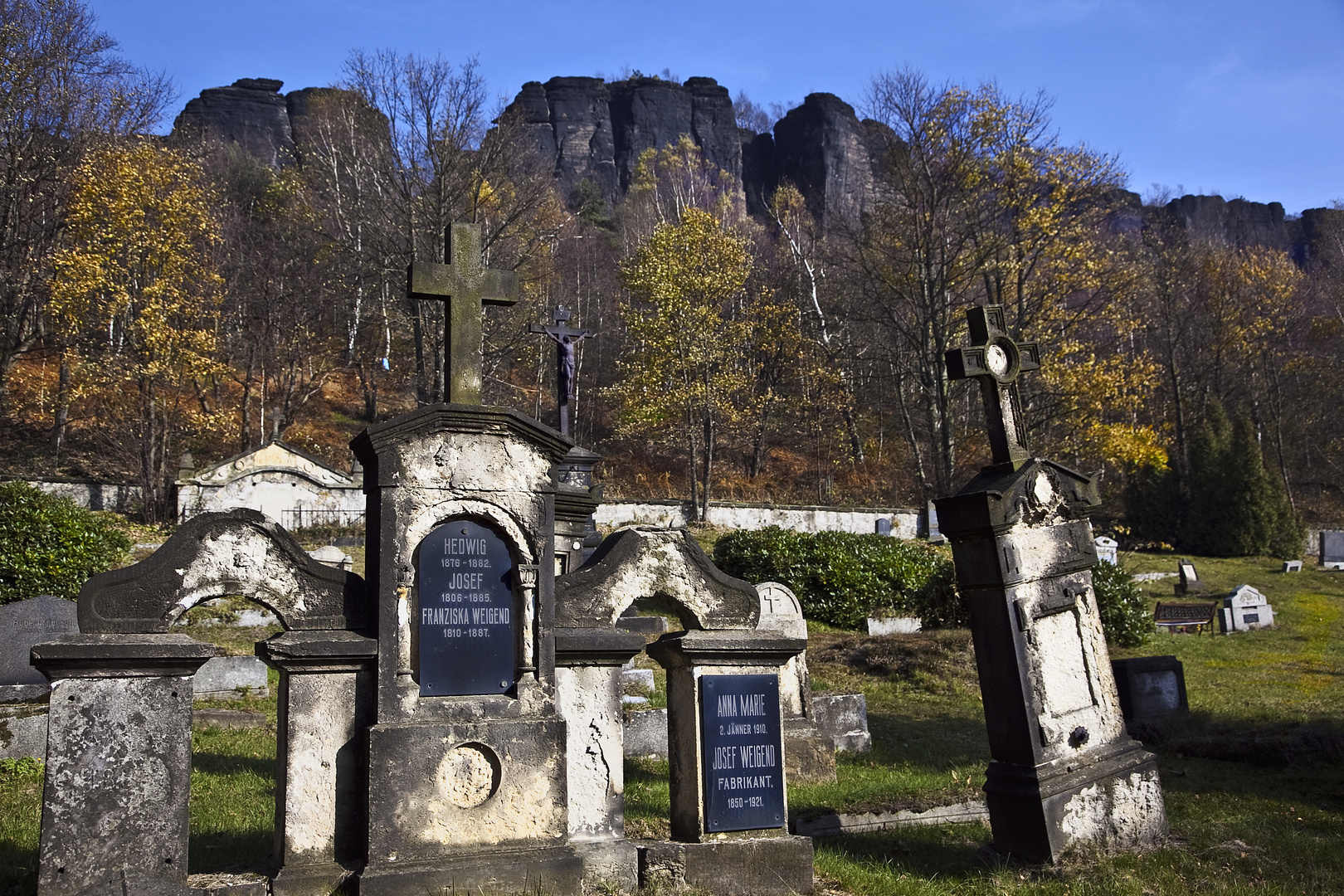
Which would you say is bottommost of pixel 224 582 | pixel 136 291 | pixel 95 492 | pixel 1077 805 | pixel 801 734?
pixel 1077 805

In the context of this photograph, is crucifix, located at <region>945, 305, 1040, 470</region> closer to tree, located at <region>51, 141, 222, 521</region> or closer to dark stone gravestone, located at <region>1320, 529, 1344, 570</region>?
tree, located at <region>51, 141, 222, 521</region>

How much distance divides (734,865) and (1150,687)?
702 cm

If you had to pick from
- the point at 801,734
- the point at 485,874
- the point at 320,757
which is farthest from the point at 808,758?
the point at 320,757

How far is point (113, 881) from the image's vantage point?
4434 mm

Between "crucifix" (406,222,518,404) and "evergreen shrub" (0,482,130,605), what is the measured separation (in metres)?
8.93

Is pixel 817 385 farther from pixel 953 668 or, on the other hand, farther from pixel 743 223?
pixel 953 668

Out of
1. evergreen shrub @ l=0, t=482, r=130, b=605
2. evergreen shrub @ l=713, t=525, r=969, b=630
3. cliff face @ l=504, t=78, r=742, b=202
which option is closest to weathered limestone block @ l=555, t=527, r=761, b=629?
evergreen shrub @ l=0, t=482, r=130, b=605

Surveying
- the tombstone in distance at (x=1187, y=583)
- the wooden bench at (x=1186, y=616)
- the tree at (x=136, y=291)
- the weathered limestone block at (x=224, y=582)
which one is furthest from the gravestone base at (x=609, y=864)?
the tree at (x=136, y=291)

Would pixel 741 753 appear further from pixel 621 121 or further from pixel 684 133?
pixel 621 121

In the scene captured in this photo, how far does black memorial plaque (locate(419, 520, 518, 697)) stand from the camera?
17.1 ft

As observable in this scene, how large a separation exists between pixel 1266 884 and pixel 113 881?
6.04 metres

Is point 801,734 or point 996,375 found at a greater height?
point 996,375

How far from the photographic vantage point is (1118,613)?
615 inches

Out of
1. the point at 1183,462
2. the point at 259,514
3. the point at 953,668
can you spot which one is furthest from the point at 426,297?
the point at 1183,462
